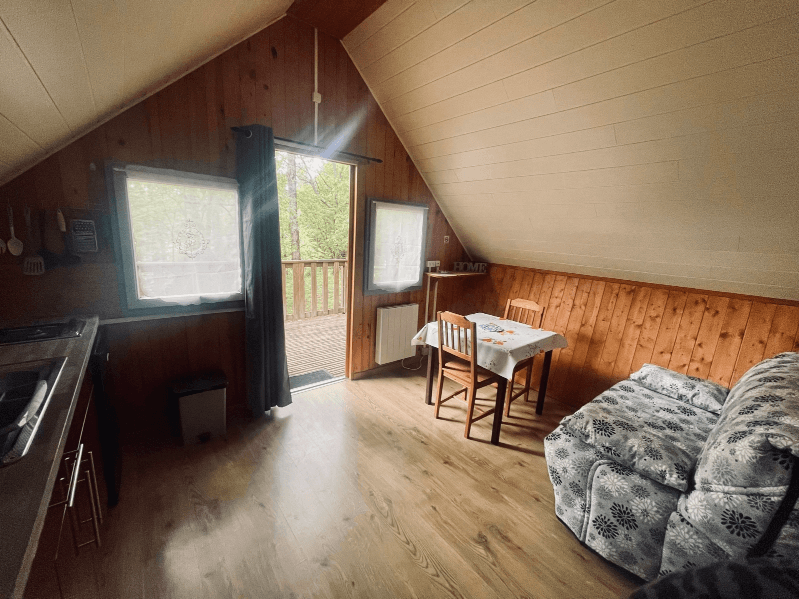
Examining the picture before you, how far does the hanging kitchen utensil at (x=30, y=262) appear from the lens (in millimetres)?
1667

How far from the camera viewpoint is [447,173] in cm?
298

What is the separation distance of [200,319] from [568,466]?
7.66 feet

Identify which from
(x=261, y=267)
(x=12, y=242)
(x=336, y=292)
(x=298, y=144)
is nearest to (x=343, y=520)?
(x=261, y=267)

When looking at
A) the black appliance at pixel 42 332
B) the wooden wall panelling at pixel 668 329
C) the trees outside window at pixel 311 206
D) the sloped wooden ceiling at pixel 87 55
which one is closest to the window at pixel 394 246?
the sloped wooden ceiling at pixel 87 55

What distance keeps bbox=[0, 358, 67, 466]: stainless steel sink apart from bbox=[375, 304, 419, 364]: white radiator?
222cm

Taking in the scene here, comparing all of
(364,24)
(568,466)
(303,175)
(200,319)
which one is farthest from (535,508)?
(303,175)

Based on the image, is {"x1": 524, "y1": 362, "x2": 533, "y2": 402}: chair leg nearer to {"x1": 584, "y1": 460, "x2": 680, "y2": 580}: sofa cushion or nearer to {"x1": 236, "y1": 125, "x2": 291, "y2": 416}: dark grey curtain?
{"x1": 584, "y1": 460, "x2": 680, "y2": 580}: sofa cushion

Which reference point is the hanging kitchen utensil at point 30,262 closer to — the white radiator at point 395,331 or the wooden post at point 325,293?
the white radiator at point 395,331

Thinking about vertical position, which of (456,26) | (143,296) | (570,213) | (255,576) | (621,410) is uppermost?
(456,26)

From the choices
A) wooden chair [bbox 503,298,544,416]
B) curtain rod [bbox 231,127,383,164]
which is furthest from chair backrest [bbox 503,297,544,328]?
curtain rod [bbox 231,127,383,164]

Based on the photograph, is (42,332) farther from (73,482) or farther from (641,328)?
(641,328)

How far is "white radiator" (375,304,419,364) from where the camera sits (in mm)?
3188

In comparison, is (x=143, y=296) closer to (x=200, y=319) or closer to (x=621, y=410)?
(x=200, y=319)

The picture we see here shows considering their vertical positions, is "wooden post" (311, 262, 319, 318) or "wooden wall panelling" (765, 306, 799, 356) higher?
"wooden wall panelling" (765, 306, 799, 356)
